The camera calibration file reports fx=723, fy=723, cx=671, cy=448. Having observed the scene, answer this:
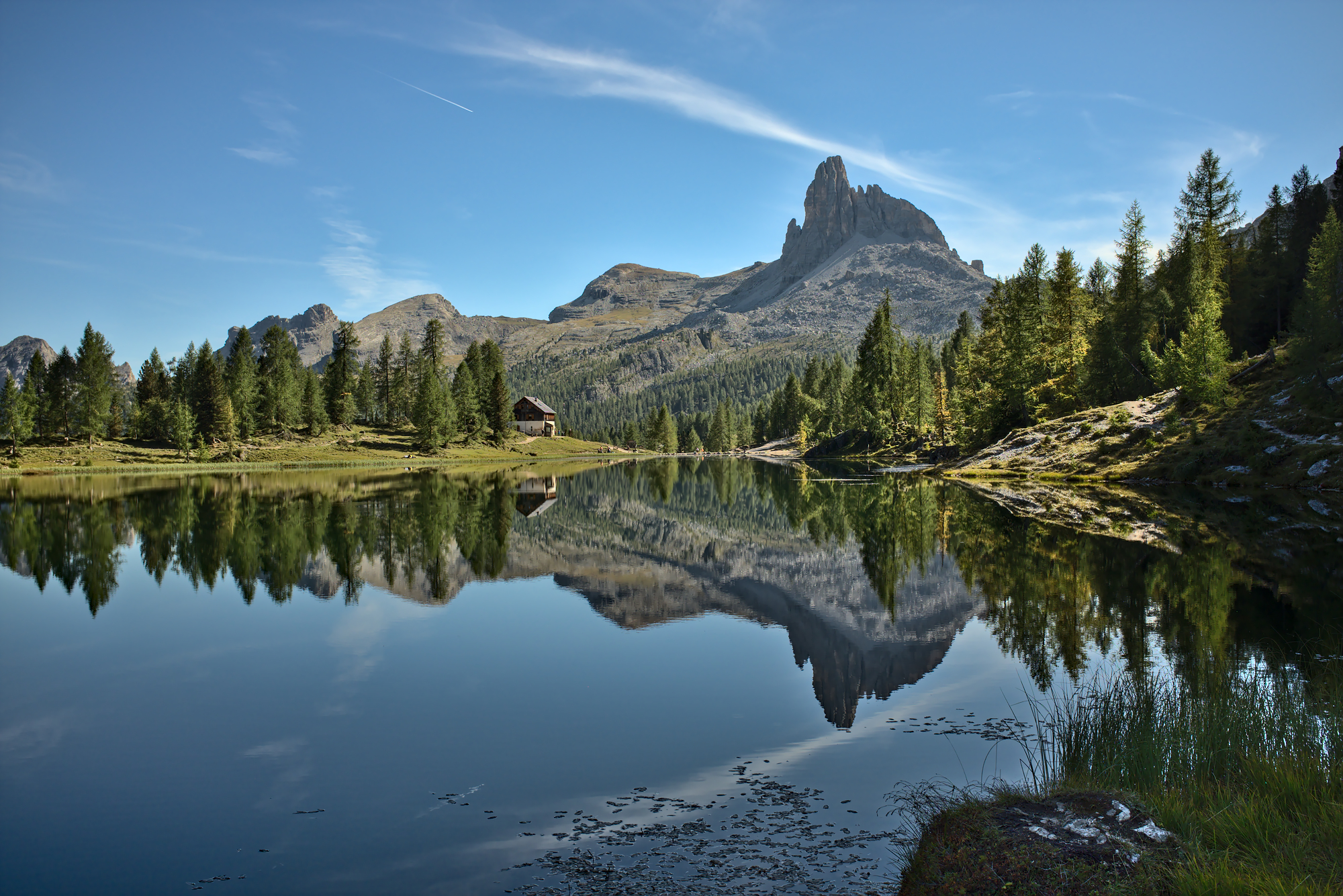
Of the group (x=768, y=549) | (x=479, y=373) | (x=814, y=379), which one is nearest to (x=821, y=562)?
(x=768, y=549)

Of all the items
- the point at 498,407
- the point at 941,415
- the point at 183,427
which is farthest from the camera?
the point at 498,407

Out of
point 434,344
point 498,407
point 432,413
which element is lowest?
point 432,413

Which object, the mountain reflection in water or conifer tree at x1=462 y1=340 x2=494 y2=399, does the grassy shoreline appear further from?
the mountain reflection in water

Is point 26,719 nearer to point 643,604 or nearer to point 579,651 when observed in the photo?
point 579,651

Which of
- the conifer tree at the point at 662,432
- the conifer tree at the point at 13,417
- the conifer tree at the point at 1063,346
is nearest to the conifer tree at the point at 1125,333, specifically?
the conifer tree at the point at 1063,346

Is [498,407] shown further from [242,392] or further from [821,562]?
[821,562]

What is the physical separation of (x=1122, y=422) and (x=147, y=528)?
2390 inches

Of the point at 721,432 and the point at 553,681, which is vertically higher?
the point at 721,432

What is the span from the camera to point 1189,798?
21.9 ft

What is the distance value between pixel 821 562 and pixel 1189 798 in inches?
701

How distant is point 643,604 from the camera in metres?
19.8

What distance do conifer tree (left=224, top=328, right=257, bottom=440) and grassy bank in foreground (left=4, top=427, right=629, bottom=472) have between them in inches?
105

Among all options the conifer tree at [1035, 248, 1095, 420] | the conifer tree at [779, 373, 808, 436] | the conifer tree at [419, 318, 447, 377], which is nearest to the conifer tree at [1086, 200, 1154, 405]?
the conifer tree at [1035, 248, 1095, 420]

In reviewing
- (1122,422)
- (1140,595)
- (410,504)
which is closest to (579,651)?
(1140,595)
